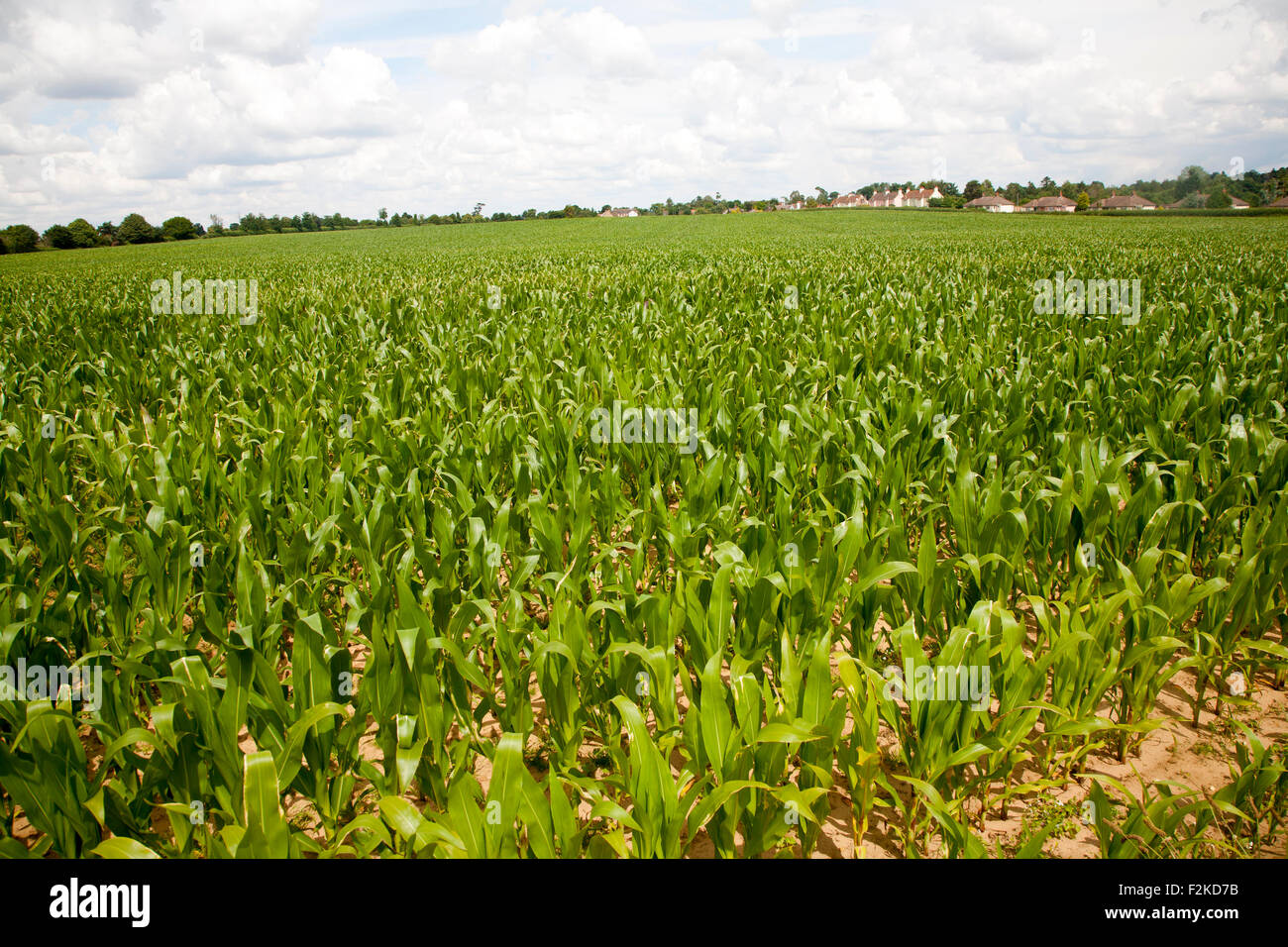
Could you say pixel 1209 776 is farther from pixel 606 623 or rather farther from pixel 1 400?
pixel 1 400

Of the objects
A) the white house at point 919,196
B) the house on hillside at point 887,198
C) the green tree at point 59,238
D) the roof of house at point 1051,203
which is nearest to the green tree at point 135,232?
the green tree at point 59,238

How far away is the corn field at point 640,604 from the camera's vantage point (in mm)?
2107

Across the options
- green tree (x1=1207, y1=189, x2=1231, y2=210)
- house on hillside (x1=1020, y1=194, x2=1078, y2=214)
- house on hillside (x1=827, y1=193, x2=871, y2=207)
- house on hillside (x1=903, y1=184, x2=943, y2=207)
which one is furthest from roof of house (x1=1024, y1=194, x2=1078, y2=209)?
green tree (x1=1207, y1=189, x2=1231, y2=210)

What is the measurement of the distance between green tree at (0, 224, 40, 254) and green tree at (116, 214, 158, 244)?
6980mm

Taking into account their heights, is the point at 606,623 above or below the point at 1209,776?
above

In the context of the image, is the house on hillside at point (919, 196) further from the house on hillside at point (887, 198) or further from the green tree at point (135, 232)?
the green tree at point (135, 232)

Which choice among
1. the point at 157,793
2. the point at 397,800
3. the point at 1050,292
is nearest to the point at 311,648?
the point at 397,800

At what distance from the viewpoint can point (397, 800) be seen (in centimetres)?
196

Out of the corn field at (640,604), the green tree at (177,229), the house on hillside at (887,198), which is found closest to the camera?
the corn field at (640,604)

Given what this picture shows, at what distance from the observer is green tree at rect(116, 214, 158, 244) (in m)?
67.3

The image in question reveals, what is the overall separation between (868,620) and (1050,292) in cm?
1156

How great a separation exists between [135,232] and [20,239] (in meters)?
9.90

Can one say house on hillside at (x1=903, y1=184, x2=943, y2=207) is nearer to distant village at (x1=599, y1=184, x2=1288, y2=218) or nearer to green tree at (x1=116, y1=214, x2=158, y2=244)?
distant village at (x1=599, y1=184, x2=1288, y2=218)

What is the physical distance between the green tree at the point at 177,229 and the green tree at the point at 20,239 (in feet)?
A: 38.1
